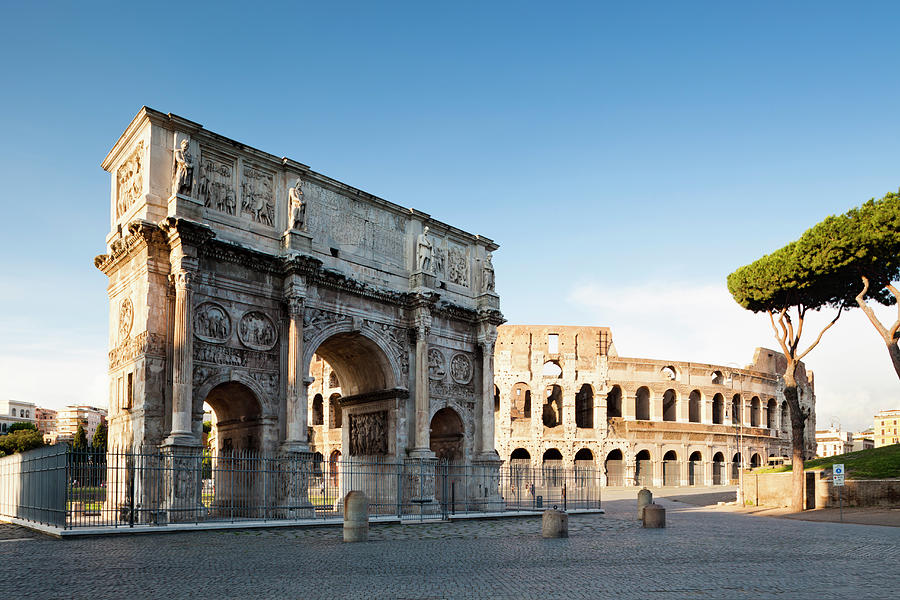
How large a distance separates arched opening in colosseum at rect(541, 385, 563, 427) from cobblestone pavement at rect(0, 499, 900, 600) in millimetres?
35588

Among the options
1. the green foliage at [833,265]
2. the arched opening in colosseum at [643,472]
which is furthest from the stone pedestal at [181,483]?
the arched opening in colosseum at [643,472]

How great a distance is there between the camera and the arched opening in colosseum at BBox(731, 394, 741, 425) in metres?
56.7

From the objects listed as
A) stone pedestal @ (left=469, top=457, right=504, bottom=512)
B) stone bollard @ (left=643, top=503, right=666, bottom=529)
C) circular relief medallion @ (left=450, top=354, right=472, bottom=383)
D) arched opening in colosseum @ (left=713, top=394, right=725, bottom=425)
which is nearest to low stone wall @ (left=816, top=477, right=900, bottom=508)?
stone bollard @ (left=643, top=503, right=666, bottom=529)

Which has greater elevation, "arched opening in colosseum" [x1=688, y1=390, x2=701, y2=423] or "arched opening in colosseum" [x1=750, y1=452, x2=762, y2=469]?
"arched opening in colosseum" [x1=688, y1=390, x2=701, y2=423]

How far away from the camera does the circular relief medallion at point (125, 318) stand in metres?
19.4

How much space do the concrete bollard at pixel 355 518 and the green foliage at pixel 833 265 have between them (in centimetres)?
2098

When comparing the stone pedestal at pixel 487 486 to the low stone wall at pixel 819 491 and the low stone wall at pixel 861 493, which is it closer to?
the low stone wall at pixel 861 493

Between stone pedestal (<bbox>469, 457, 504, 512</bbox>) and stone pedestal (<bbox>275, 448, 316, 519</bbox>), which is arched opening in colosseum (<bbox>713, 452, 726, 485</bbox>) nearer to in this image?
stone pedestal (<bbox>469, 457, 504, 512</bbox>)

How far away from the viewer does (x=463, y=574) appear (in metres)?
10.2

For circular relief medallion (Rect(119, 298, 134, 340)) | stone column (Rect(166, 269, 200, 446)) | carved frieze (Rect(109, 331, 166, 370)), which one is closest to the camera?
stone column (Rect(166, 269, 200, 446))

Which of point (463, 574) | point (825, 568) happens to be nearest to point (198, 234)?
point (463, 574)

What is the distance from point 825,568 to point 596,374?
40.8 metres

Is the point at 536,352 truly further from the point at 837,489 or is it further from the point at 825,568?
the point at 825,568

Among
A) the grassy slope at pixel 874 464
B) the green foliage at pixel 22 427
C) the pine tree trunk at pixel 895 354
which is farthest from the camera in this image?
the green foliage at pixel 22 427
